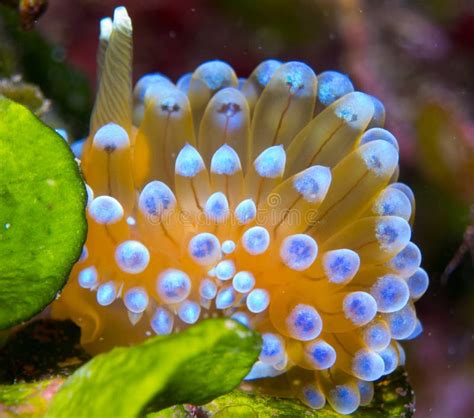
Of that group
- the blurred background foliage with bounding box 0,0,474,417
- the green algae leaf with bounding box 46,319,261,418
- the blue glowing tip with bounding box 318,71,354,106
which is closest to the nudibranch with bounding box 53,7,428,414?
the blue glowing tip with bounding box 318,71,354,106

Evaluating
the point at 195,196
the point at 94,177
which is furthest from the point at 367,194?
the point at 94,177

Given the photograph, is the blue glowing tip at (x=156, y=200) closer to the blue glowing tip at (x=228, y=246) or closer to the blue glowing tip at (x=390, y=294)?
the blue glowing tip at (x=228, y=246)

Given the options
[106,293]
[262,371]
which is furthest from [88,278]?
[262,371]

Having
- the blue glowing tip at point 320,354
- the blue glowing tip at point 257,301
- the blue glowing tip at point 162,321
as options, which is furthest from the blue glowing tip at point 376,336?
the blue glowing tip at point 162,321

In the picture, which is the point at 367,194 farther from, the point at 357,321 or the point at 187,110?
the point at 187,110

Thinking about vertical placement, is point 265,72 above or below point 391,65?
above

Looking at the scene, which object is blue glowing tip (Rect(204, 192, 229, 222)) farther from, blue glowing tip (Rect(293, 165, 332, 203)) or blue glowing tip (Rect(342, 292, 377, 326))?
blue glowing tip (Rect(342, 292, 377, 326))

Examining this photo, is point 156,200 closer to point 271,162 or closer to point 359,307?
point 271,162
